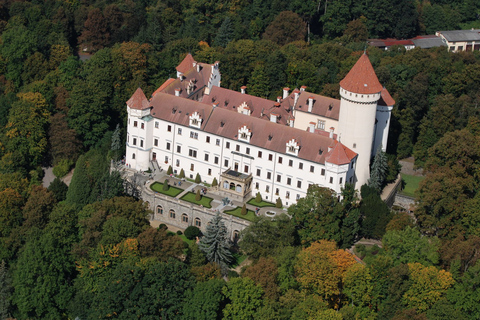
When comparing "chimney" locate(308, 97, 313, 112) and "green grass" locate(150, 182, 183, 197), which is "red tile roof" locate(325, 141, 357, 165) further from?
"green grass" locate(150, 182, 183, 197)

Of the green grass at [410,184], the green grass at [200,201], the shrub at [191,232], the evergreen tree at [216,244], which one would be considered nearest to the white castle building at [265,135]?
the green grass at [200,201]

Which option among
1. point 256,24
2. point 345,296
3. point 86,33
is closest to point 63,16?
point 86,33

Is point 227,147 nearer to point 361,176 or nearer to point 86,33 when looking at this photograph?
point 361,176

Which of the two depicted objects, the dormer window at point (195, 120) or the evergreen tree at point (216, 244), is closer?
the evergreen tree at point (216, 244)

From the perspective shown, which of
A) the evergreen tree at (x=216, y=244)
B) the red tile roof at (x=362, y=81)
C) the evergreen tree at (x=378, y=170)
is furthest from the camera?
the evergreen tree at (x=378, y=170)

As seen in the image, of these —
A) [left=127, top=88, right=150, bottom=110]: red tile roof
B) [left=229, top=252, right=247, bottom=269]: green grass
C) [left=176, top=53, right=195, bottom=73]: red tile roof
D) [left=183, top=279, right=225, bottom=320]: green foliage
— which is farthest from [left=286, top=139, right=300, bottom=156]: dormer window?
[left=176, top=53, right=195, bottom=73]: red tile roof

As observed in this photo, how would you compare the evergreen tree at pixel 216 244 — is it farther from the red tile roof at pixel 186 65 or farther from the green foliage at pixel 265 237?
the red tile roof at pixel 186 65

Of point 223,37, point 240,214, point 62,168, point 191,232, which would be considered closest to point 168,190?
point 191,232
